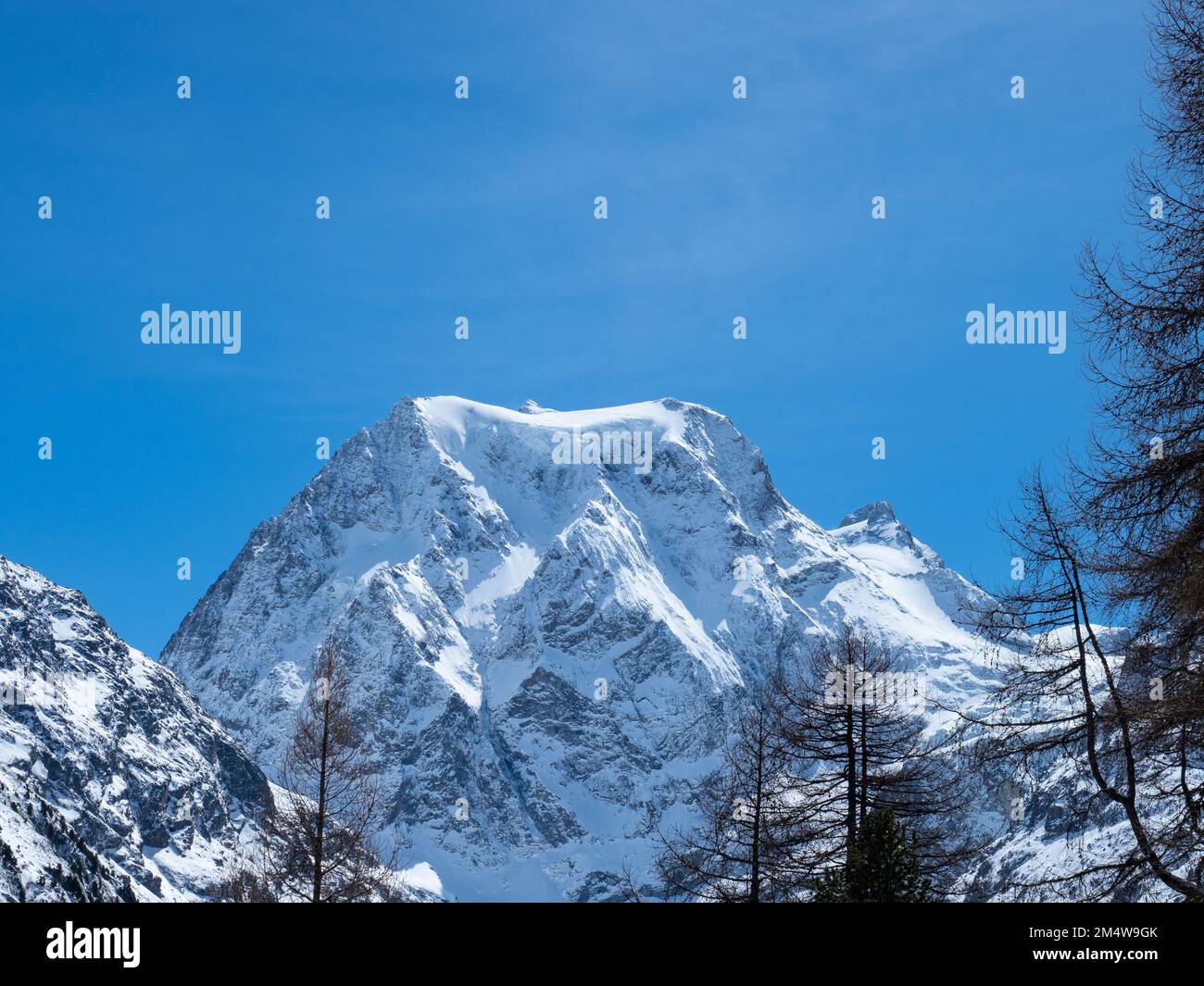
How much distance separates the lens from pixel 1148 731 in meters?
11.9

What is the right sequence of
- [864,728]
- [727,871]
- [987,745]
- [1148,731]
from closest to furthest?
1. [1148,731]
2. [987,745]
3. [864,728]
4. [727,871]

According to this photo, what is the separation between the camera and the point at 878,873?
17641 mm

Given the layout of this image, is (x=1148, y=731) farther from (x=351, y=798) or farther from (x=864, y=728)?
(x=351, y=798)

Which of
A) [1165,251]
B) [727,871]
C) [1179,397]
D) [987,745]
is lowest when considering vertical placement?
[727,871]

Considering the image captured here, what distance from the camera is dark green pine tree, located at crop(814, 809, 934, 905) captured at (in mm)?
17438

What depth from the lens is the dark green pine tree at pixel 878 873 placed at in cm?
1744

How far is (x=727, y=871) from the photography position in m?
23.4
